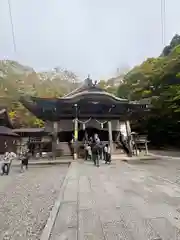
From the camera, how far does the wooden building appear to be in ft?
59.6

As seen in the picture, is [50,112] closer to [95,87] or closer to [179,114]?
[95,87]

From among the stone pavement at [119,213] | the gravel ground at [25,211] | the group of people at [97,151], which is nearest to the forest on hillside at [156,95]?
the group of people at [97,151]

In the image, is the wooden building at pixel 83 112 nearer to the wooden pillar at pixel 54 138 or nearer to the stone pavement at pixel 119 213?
the wooden pillar at pixel 54 138

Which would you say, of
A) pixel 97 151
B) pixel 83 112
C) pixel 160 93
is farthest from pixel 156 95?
pixel 97 151

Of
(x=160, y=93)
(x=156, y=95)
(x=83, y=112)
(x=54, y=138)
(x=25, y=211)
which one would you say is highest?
(x=156, y=95)

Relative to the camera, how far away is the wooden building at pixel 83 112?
18172 millimetres

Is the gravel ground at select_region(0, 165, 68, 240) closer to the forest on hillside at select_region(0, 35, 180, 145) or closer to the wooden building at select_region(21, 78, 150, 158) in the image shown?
the wooden building at select_region(21, 78, 150, 158)

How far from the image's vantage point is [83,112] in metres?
20.0

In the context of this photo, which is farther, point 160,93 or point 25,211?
point 160,93

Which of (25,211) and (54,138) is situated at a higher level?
(54,138)

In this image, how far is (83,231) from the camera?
3.42 metres

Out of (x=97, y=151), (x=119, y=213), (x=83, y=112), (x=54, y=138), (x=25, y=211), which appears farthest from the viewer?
(x=83, y=112)

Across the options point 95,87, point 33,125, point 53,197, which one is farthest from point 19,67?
point 53,197

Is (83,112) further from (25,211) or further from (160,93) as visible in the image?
(25,211)
